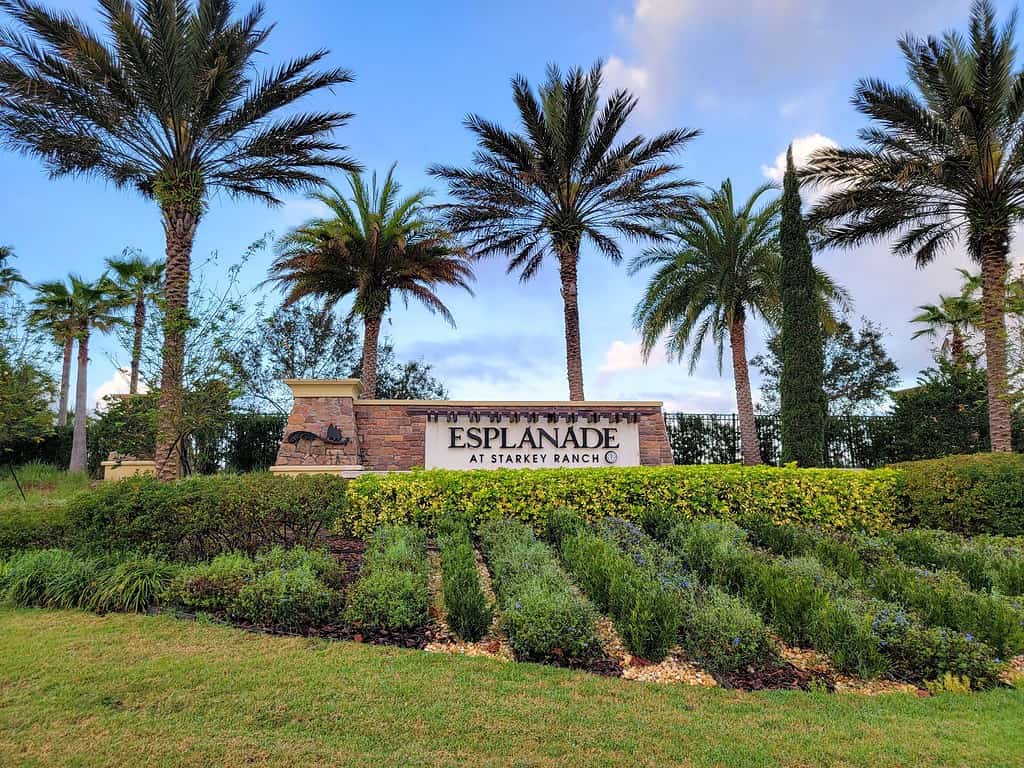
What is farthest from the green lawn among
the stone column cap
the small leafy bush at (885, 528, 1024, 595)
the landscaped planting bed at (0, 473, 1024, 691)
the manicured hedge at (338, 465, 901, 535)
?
the stone column cap

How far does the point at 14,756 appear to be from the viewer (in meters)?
3.10

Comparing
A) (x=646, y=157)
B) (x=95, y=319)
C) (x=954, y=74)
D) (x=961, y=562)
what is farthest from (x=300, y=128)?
(x=95, y=319)

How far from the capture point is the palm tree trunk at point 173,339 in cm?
1074

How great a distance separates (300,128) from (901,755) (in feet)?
43.5

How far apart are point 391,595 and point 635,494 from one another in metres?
4.91

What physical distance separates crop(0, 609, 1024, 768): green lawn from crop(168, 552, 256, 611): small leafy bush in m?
0.83

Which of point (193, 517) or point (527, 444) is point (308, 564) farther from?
point (527, 444)

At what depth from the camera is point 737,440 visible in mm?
19438

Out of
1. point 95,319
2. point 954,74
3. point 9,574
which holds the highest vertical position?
point 954,74

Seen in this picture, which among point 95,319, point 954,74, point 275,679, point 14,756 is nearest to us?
point 14,756

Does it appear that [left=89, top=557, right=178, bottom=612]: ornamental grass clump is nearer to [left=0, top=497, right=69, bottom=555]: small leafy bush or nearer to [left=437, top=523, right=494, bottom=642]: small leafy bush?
[left=0, top=497, right=69, bottom=555]: small leafy bush

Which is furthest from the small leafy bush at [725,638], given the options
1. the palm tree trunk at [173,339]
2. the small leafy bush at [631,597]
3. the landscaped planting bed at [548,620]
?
the palm tree trunk at [173,339]

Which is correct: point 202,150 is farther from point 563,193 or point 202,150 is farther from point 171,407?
point 563,193

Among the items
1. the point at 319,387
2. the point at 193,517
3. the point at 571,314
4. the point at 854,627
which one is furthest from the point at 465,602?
the point at 571,314
